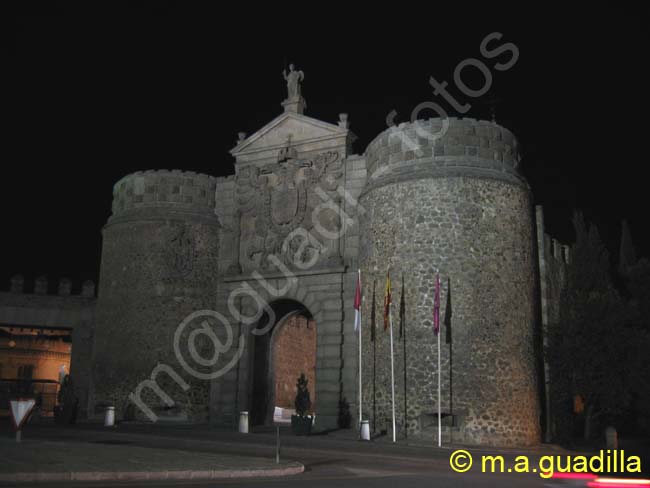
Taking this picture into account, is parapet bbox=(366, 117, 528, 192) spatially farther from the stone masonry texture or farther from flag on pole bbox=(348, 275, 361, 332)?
flag on pole bbox=(348, 275, 361, 332)

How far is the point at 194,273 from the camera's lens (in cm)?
2950

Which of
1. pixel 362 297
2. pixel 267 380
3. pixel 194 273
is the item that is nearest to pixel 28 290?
pixel 194 273

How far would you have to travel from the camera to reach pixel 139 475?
1124 centimetres

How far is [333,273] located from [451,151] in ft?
19.8

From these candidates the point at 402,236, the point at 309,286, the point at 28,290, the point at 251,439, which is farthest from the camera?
the point at 28,290

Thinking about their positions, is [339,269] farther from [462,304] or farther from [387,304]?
[462,304]

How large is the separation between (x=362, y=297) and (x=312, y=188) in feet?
16.2

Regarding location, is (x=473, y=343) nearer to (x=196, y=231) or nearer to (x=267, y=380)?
(x=267, y=380)

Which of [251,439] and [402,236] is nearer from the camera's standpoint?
[251,439]

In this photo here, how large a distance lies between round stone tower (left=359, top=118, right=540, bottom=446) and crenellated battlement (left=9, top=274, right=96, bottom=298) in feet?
51.6

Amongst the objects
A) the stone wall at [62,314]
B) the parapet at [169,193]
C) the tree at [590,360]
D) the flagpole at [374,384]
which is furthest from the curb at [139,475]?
the stone wall at [62,314]

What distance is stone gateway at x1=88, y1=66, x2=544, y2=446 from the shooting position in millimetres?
22756

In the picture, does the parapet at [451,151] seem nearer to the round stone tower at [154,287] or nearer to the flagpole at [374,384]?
the flagpole at [374,384]

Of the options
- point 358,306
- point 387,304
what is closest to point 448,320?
point 387,304
